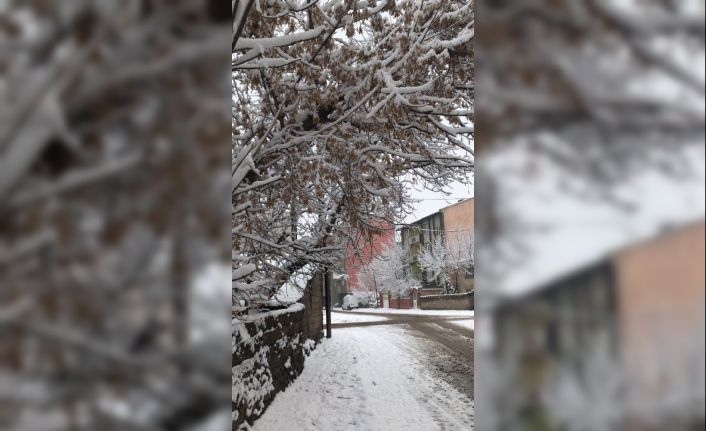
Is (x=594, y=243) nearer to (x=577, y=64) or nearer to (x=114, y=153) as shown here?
(x=577, y=64)

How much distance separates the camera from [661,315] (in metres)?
0.77

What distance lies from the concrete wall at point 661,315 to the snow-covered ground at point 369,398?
498 cm

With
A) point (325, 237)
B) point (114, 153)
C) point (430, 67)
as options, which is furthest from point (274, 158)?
point (114, 153)

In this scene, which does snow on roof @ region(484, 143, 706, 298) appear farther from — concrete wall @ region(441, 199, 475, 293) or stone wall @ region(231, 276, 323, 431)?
concrete wall @ region(441, 199, 475, 293)

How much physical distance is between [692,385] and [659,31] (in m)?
0.53

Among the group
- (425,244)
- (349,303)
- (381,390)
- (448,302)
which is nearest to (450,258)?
(425,244)

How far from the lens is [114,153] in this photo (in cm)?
81

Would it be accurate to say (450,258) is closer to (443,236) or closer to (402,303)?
(443,236)

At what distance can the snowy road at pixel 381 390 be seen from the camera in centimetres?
566

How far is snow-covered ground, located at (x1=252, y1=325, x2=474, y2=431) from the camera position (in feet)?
18.4

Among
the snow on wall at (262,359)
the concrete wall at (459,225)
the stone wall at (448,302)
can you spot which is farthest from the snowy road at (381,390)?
the concrete wall at (459,225)

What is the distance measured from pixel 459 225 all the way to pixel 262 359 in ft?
83.0

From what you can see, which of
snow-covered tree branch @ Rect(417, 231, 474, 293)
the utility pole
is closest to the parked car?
snow-covered tree branch @ Rect(417, 231, 474, 293)

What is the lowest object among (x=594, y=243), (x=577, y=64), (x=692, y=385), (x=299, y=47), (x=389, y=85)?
(x=692, y=385)
